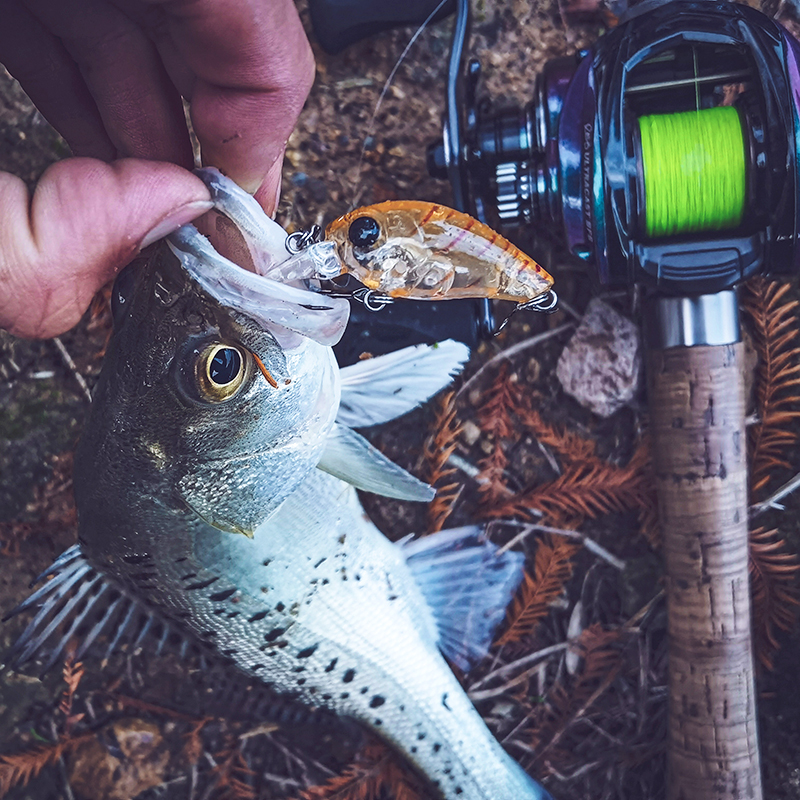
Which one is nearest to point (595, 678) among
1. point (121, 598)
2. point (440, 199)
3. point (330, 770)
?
point (330, 770)

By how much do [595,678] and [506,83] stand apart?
5.77 feet

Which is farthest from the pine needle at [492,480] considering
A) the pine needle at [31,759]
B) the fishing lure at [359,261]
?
the pine needle at [31,759]

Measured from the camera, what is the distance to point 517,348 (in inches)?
73.6

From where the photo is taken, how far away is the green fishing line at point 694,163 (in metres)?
1.33

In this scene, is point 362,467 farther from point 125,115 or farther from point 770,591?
point 770,591

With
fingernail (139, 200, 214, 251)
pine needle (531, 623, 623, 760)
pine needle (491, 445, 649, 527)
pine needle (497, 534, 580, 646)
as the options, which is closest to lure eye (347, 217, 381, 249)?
fingernail (139, 200, 214, 251)

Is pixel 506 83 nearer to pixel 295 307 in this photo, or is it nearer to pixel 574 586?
pixel 295 307

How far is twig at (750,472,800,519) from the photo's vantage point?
1841 mm

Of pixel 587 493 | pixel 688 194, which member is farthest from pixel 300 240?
pixel 587 493

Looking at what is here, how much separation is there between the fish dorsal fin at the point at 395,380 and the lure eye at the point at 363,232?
53 cm

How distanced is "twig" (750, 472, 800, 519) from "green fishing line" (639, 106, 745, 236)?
0.89m

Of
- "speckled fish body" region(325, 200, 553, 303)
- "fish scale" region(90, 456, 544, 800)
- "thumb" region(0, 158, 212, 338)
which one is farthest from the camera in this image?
"fish scale" region(90, 456, 544, 800)

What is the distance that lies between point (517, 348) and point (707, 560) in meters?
0.74

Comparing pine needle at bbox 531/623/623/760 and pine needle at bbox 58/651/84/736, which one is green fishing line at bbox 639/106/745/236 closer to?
pine needle at bbox 531/623/623/760
